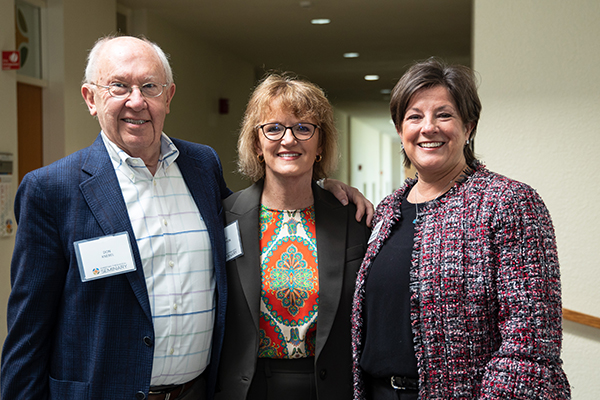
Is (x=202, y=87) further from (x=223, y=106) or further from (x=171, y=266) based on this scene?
(x=171, y=266)

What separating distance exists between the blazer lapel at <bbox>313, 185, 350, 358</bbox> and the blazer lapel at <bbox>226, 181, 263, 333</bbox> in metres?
0.23

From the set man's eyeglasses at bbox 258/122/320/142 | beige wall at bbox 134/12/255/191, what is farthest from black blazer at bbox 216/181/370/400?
A: beige wall at bbox 134/12/255/191

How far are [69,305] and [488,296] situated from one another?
1.26 metres

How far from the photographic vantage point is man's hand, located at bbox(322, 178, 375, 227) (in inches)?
80.2

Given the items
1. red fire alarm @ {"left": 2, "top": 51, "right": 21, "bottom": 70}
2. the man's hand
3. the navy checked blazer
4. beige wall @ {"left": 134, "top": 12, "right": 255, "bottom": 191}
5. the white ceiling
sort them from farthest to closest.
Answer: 1. beige wall @ {"left": 134, "top": 12, "right": 255, "bottom": 191}
2. the white ceiling
3. red fire alarm @ {"left": 2, "top": 51, "right": 21, "bottom": 70}
4. the man's hand
5. the navy checked blazer

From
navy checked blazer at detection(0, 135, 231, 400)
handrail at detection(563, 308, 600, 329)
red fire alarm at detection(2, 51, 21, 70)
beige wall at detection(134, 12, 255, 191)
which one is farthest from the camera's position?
beige wall at detection(134, 12, 255, 191)

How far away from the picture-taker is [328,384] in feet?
5.87

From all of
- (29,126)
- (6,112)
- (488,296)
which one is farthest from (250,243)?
(29,126)

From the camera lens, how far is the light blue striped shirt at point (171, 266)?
65.5 inches

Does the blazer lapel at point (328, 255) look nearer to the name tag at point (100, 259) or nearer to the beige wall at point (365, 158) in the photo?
the name tag at point (100, 259)

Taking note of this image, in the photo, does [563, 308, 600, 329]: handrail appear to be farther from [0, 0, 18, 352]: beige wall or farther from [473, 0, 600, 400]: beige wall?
[0, 0, 18, 352]: beige wall

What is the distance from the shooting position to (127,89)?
1.71 meters

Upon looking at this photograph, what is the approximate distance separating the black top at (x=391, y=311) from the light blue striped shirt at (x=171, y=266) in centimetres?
57

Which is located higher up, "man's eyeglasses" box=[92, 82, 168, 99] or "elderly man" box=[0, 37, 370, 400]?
"man's eyeglasses" box=[92, 82, 168, 99]
